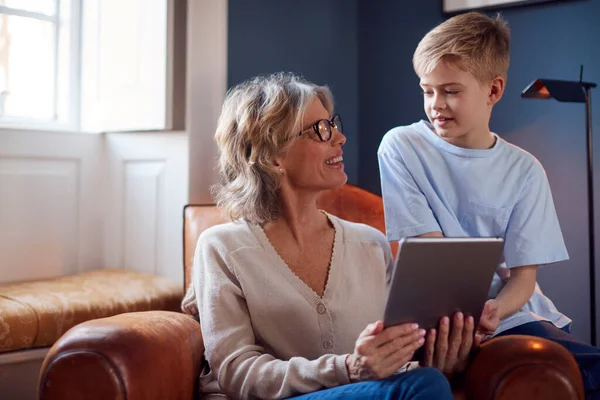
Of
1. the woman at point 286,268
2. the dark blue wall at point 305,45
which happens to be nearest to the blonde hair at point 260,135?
the woman at point 286,268

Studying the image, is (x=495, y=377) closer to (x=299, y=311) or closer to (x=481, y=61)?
(x=299, y=311)

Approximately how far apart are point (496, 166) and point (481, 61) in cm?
27

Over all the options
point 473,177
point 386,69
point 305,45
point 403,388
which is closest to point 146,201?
point 305,45

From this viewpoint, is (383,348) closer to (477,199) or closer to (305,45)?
(477,199)

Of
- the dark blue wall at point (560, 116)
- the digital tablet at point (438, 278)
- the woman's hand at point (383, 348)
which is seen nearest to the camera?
the digital tablet at point (438, 278)

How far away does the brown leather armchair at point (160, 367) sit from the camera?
134 centimetres

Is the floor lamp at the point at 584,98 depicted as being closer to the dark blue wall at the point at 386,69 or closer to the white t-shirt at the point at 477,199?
the dark blue wall at the point at 386,69

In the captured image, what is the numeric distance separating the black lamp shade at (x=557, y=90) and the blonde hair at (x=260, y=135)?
1.15 m

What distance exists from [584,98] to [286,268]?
1.57 m

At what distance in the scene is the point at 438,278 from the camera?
4.19ft

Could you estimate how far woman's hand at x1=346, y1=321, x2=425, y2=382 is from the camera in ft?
4.33

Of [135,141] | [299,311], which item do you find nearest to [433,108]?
[299,311]

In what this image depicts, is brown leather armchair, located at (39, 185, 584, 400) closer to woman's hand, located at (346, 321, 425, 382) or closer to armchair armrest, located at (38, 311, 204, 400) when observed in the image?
armchair armrest, located at (38, 311, 204, 400)

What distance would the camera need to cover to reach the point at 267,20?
113 inches
